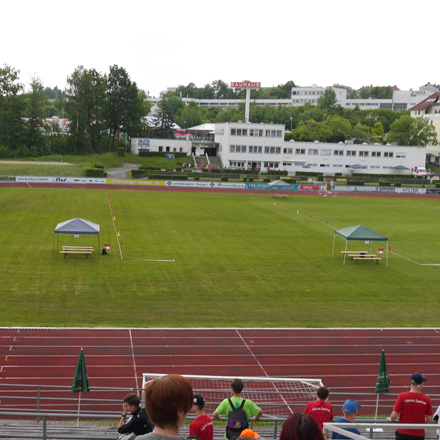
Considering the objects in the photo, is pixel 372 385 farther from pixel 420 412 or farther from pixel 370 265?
pixel 370 265

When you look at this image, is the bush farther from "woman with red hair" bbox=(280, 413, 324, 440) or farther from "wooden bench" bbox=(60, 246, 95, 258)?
"woman with red hair" bbox=(280, 413, 324, 440)

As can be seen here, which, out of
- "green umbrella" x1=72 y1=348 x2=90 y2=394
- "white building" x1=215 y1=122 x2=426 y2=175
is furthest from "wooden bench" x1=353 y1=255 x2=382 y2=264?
"white building" x1=215 y1=122 x2=426 y2=175

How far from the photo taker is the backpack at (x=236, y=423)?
7117 millimetres

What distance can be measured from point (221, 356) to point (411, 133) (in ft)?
353

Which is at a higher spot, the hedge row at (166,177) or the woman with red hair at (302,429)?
the woman with red hair at (302,429)

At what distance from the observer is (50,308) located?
21.0 m

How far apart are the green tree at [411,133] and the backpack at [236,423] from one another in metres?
115

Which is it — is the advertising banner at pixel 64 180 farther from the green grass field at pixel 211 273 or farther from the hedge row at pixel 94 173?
the green grass field at pixel 211 273

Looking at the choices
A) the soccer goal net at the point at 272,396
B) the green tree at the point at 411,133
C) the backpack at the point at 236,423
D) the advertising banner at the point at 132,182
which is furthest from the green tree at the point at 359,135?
the backpack at the point at 236,423

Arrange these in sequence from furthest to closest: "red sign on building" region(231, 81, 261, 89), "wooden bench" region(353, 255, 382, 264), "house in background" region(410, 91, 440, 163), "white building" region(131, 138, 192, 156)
Answer: 1. "house in background" region(410, 91, 440, 163)
2. "red sign on building" region(231, 81, 261, 89)
3. "white building" region(131, 138, 192, 156)
4. "wooden bench" region(353, 255, 382, 264)

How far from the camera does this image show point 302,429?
382 cm

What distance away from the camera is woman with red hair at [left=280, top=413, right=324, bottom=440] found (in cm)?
382

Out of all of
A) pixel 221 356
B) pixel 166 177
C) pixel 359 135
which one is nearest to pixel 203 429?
pixel 221 356

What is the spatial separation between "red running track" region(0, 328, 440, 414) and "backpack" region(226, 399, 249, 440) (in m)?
7.28
